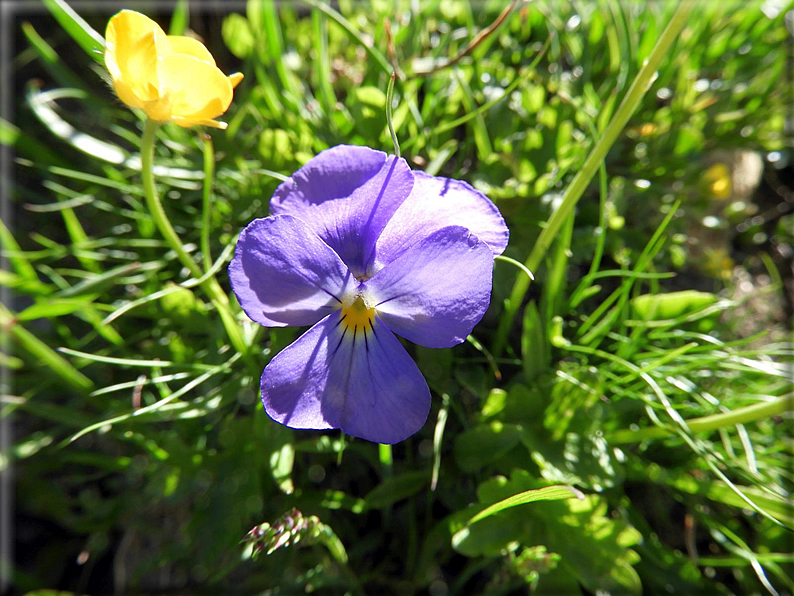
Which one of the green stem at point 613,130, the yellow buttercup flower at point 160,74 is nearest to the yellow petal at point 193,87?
the yellow buttercup flower at point 160,74

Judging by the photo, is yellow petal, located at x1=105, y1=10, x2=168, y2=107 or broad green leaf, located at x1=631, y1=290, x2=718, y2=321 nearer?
yellow petal, located at x1=105, y1=10, x2=168, y2=107

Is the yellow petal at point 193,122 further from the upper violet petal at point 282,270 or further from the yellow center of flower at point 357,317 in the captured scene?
the yellow center of flower at point 357,317

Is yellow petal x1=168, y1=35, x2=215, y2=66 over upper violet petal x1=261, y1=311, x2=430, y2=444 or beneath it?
over

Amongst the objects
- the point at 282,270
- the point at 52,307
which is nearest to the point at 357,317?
the point at 282,270

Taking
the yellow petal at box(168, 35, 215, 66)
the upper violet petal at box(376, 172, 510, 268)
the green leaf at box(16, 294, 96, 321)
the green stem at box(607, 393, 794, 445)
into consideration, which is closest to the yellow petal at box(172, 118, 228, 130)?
the yellow petal at box(168, 35, 215, 66)

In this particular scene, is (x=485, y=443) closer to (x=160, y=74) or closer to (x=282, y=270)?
(x=282, y=270)

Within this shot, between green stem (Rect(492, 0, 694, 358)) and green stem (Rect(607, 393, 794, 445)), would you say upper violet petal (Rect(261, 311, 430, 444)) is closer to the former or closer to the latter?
green stem (Rect(492, 0, 694, 358))

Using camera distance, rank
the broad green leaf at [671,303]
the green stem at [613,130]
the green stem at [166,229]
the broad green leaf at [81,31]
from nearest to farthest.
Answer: the green stem at [613,130] → the green stem at [166,229] → the broad green leaf at [81,31] → the broad green leaf at [671,303]
